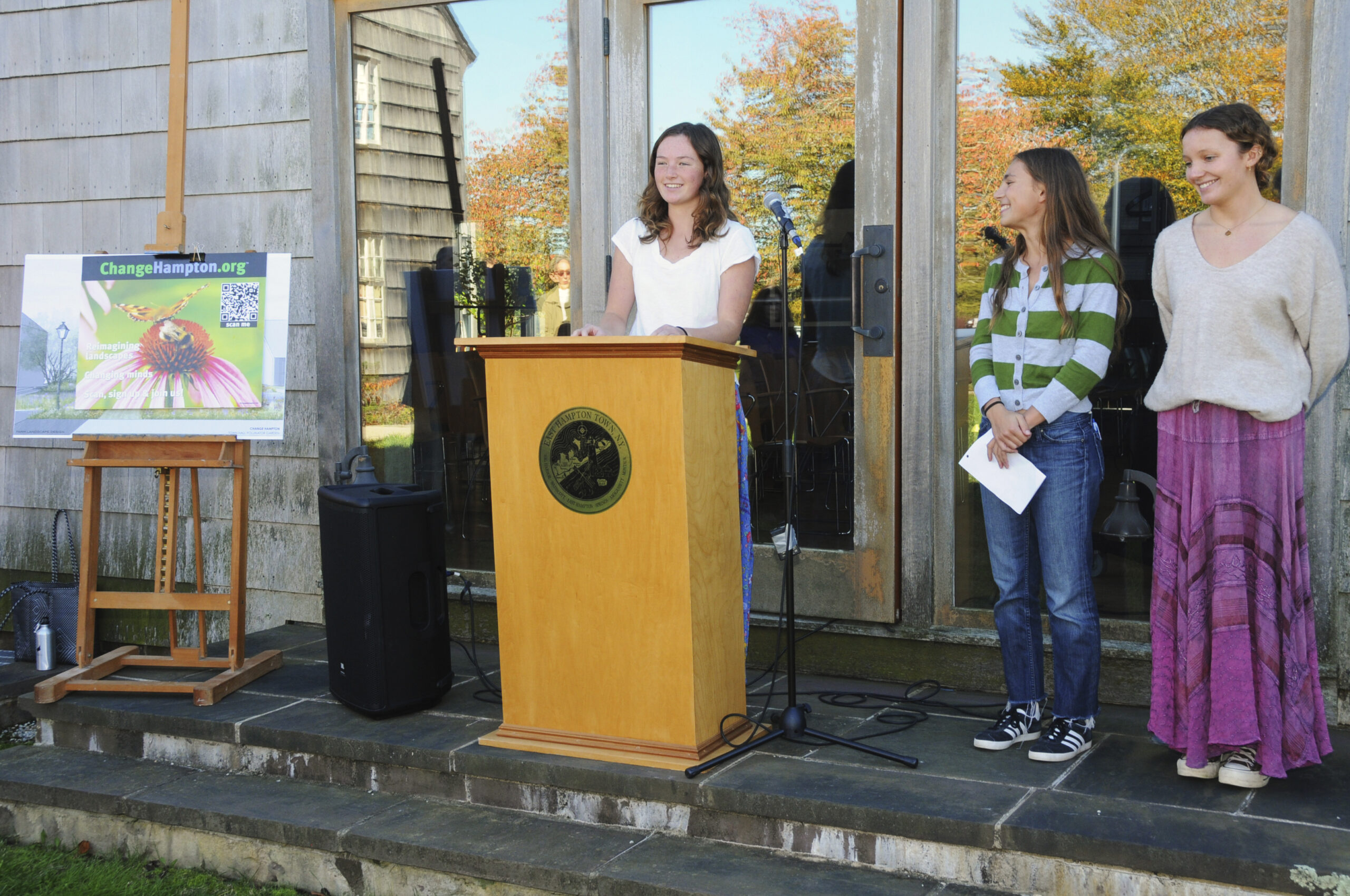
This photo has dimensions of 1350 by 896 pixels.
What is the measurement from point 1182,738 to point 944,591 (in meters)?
1.05

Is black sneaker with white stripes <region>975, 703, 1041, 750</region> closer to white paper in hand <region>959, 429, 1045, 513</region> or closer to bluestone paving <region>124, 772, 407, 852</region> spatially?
white paper in hand <region>959, 429, 1045, 513</region>

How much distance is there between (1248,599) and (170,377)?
340 centimetres

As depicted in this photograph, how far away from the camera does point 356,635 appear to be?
11.6 feet

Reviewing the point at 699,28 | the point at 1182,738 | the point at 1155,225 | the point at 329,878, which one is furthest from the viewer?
the point at 699,28

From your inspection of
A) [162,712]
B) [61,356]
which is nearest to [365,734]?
[162,712]

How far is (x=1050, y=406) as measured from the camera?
2.84 meters

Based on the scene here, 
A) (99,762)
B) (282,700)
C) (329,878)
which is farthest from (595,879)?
(99,762)

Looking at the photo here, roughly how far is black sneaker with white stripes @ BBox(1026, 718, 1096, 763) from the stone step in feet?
1.59

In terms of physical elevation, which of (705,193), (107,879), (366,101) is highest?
(366,101)

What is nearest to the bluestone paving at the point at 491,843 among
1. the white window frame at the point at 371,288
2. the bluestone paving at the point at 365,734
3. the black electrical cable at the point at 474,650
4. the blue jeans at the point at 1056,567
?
the bluestone paving at the point at 365,734

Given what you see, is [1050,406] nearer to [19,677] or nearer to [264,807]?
[264,807]

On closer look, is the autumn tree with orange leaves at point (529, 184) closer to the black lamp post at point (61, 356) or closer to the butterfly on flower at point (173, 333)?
the butterfly on flower at point (173, 333)

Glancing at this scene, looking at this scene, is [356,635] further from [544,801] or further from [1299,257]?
[1299,257]

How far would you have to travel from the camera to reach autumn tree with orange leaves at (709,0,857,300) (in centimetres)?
380
